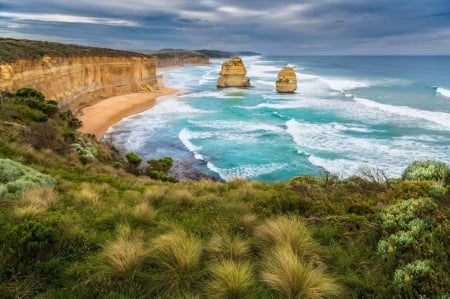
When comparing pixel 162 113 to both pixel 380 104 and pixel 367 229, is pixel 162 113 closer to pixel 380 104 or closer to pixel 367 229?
pixel 380 104

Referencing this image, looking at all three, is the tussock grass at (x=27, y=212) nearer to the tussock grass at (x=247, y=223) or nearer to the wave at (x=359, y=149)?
the tussock grass at (x=247, y=223)

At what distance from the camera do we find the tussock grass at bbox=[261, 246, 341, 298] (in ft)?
13.6

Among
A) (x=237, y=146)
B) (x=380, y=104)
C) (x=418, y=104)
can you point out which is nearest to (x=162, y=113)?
(x=237, y=146)

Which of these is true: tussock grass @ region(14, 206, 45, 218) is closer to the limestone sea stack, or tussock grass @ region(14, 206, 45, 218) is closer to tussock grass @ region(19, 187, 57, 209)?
tussock grass @ region(19, 187, 57, 209)

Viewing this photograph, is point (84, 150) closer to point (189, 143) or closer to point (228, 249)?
point (189, 143)

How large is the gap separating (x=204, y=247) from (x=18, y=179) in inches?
226

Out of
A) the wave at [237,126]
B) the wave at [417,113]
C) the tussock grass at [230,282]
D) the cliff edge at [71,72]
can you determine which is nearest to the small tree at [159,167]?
the tussock grass at [230,282]

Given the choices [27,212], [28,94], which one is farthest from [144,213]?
[28,94]

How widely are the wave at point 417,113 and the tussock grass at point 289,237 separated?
111 feet

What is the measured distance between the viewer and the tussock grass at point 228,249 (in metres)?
5.12

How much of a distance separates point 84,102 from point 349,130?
102 ft

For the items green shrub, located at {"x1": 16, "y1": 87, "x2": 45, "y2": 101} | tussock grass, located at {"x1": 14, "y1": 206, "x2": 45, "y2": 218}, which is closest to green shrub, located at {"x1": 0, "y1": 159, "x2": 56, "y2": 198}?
tussock grass, located at {"x1": 14, "y1": 206, "x2": 45, "y2": 218}

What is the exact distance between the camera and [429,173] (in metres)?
8.76

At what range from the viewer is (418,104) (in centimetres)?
4828
